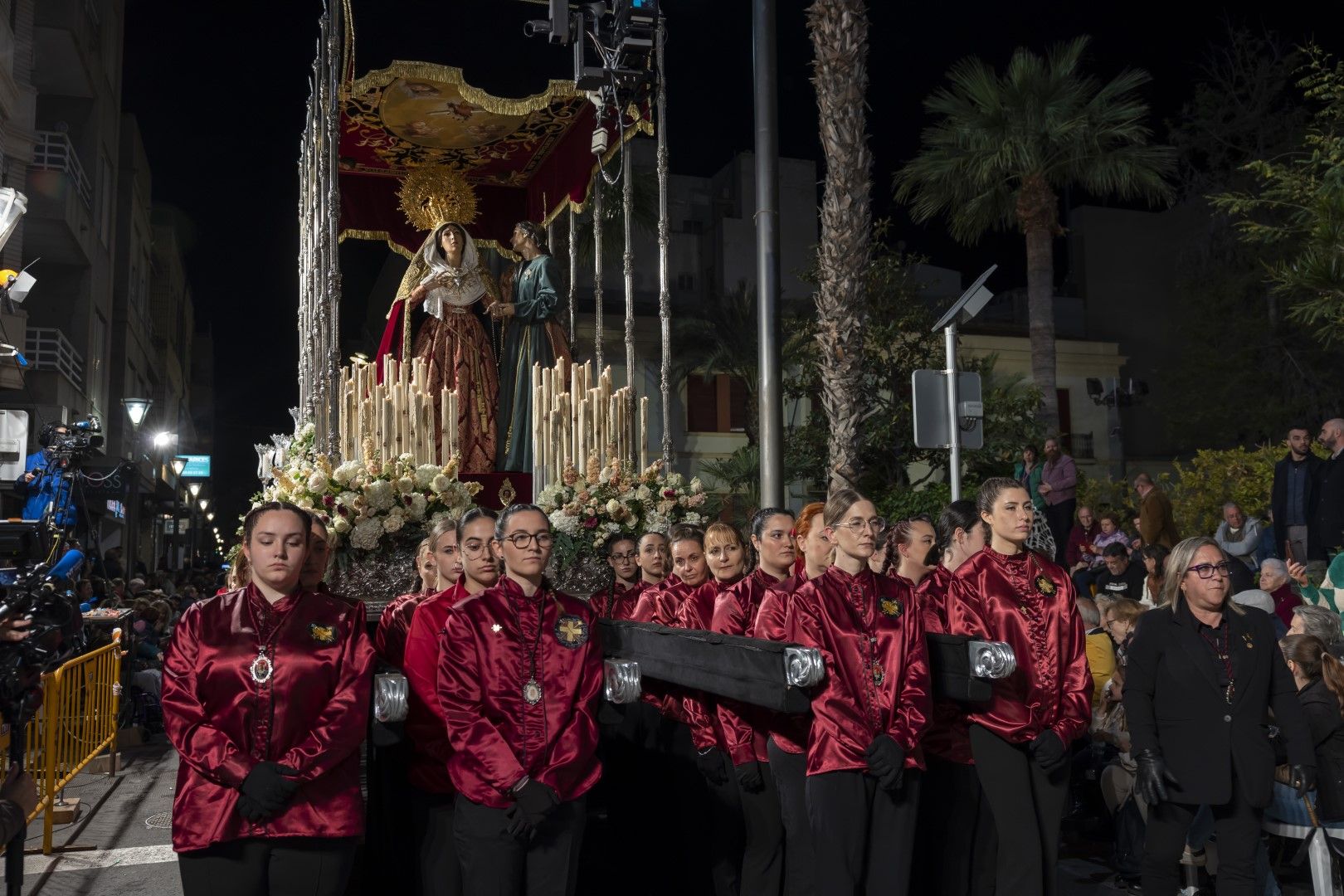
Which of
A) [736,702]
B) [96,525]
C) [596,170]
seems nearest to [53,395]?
[96,525]

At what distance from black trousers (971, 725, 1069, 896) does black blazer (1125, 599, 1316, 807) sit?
2.23ft

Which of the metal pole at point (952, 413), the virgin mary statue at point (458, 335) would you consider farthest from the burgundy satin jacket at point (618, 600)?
the virgin mary statue at point (458, 335)

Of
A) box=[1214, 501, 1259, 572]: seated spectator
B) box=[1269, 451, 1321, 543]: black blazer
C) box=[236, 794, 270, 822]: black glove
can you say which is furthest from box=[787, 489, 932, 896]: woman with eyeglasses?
box=[1214, 501, 1259, 572]: seated spectator

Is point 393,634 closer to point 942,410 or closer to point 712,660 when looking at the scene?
point 712,660

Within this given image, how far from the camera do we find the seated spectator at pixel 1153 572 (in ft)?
35.1

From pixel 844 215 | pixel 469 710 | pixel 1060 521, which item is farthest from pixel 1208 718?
pixel 1060 521

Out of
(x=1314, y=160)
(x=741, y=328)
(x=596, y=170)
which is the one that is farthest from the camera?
(x=741, y=328)

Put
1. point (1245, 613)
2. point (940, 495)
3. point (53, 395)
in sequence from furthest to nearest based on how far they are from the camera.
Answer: point (53, 395) → point (940, 495) → point (1245, 613)

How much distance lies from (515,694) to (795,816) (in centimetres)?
149

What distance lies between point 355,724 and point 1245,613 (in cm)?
402

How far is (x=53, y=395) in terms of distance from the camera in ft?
68.4

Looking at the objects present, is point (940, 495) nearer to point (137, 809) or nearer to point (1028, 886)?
point (137, 809)

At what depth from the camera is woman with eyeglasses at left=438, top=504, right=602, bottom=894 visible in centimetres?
416

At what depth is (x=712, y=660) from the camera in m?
4.75
